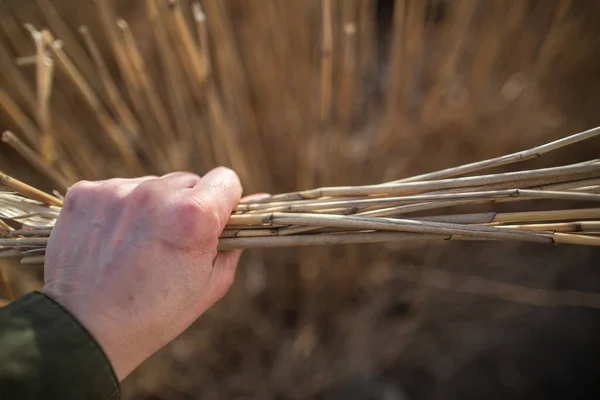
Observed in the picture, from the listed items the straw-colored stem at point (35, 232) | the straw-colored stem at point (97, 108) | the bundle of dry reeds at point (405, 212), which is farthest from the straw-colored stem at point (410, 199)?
the straw-colored stem at point (97, 108)

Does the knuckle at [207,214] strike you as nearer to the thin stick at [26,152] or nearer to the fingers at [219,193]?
the fingers at [219,193]

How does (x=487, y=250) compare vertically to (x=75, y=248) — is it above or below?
below

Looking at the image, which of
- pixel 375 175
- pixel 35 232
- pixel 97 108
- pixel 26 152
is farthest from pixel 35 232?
pixel 375 175

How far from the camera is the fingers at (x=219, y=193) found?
49cm

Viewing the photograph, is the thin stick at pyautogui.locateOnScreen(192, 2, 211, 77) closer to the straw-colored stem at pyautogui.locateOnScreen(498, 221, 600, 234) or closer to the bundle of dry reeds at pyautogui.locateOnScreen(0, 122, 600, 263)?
the bundle of dry reeds at pyautogui.locateOnScreen(0, 122, 600, 263)

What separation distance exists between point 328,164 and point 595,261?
788mm

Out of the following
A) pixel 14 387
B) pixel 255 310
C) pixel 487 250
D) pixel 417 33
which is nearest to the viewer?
pixel 14 387

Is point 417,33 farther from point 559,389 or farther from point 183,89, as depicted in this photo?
point 559,389

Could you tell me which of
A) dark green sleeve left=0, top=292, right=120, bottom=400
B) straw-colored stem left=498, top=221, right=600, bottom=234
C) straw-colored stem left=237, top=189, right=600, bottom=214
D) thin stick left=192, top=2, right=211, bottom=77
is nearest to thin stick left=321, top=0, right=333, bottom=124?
thin stick left=192, top=2, right=211, bottom=77

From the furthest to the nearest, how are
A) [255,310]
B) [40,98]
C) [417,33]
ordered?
[255,310]
[417,33]
[40,98]

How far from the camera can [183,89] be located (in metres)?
0.93

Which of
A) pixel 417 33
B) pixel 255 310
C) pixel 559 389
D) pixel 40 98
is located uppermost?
pixel 417 33

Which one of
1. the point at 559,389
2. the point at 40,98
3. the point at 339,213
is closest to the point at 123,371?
the point at 339,213

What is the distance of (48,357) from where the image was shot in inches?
16.1
